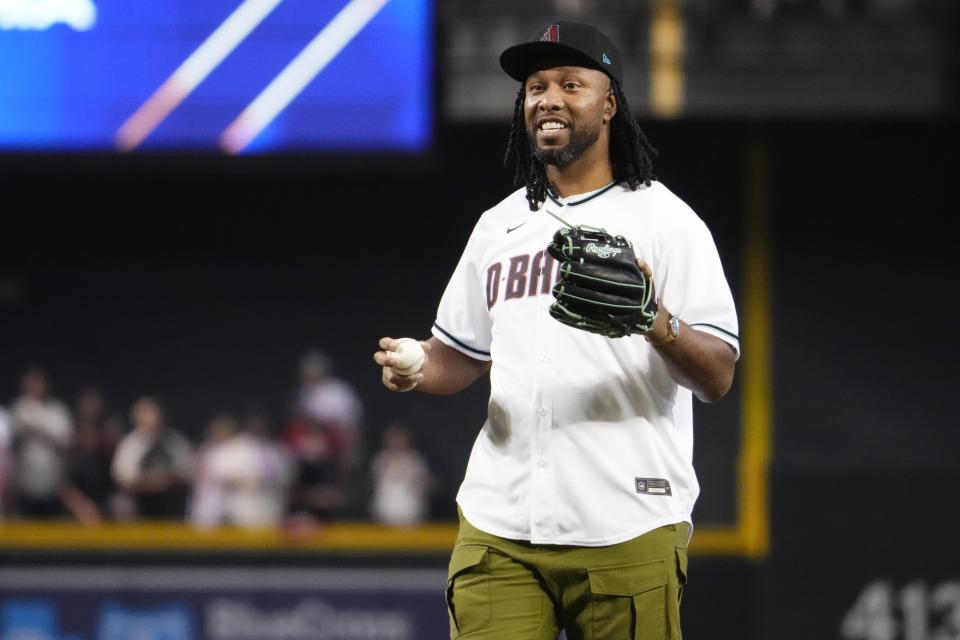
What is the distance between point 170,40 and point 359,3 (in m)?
0.87

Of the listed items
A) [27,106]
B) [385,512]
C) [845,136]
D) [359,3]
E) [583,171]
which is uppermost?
[845,136]

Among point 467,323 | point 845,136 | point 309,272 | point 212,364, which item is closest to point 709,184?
point 845,136

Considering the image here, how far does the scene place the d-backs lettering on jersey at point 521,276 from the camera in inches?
105

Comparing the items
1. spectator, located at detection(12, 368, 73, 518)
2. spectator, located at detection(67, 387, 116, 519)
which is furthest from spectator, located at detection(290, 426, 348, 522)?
spectator, located at detection(12, 368, 73, 518)

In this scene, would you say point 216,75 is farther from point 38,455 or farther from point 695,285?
point 38,455

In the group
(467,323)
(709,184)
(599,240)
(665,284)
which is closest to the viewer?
(599,240)

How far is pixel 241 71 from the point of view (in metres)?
6.32

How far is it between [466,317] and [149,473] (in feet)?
24.9

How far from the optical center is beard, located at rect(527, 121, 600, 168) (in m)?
2.68

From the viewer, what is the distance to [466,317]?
2.90 m

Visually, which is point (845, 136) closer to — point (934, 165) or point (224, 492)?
point (934, 165)

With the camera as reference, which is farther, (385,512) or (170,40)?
(385,512)

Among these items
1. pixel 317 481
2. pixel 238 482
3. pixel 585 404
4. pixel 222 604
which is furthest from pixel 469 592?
pixel 317 481

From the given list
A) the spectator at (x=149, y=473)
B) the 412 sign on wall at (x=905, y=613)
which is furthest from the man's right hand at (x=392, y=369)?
the spectator at (x=149, y=473)
